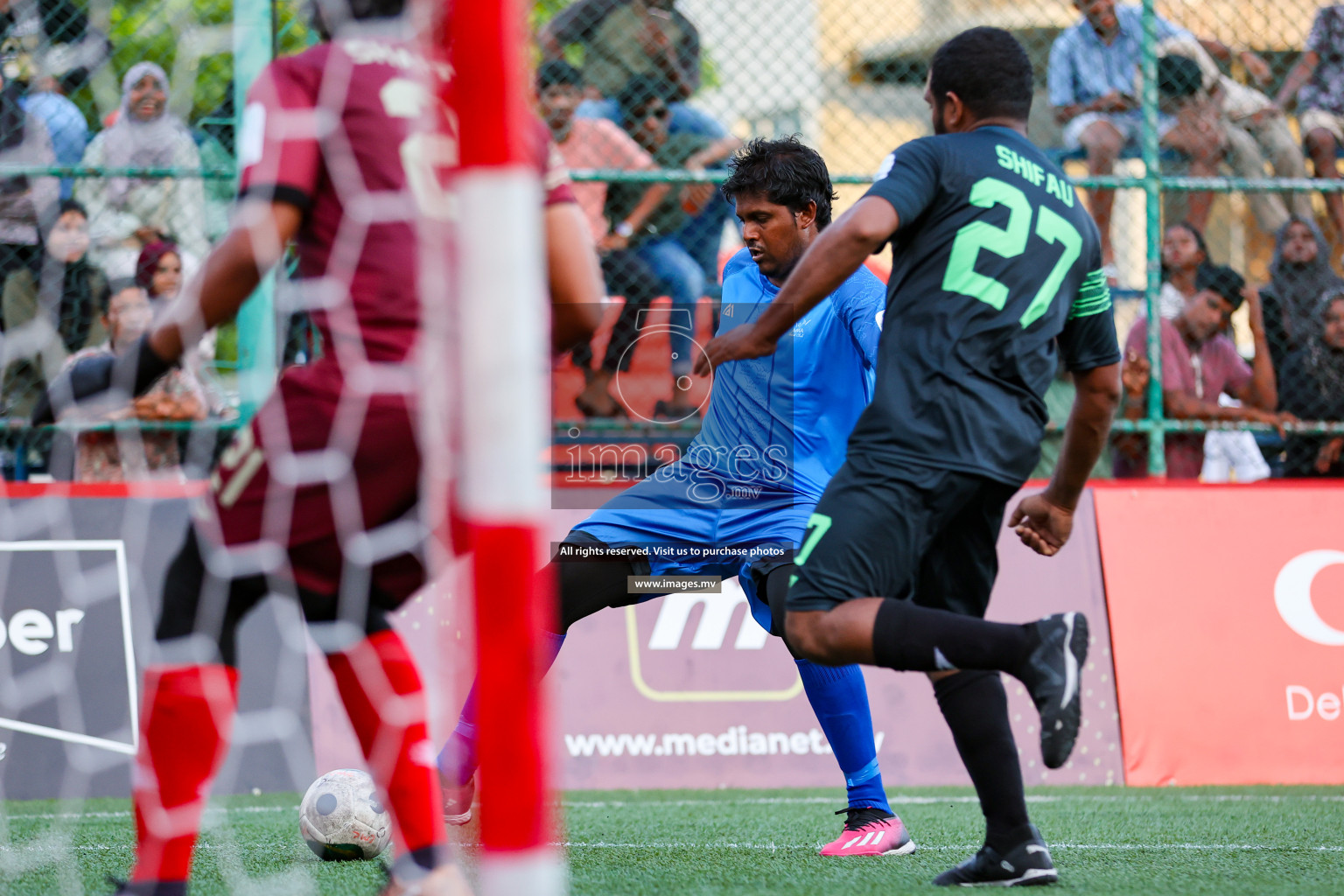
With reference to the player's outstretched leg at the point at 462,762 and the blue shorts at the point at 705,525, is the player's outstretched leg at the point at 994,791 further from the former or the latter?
the player's outstretched leg at the point at 462,762

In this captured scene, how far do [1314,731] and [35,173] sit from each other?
565cm

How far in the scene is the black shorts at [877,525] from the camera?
10.1 ft

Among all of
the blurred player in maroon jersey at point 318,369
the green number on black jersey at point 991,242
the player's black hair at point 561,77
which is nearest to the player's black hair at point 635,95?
the player's black hair at point 561,77

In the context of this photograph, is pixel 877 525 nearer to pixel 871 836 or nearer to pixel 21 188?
pixel 871 836

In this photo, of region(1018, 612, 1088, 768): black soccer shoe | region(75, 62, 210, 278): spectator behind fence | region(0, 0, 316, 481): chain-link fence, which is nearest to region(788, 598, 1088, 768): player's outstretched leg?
region(1018, 612, 1088, 768): black soccer shoe

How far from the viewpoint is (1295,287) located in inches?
272

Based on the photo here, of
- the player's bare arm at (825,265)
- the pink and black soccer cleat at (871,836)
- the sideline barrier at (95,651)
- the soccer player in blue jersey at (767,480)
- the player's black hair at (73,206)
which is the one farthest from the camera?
the player's black hair at (73,206)

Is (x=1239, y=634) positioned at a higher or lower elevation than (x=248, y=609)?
lower

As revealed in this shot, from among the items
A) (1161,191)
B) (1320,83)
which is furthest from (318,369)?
(1320,83)

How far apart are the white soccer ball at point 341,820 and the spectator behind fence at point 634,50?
410cm

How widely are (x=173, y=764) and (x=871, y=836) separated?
2036mm

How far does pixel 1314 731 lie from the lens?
5.70m

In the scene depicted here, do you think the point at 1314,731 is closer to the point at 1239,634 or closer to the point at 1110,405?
the point at 1239,634

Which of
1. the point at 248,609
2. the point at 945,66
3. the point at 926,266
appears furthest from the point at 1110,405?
the point at 248,609
